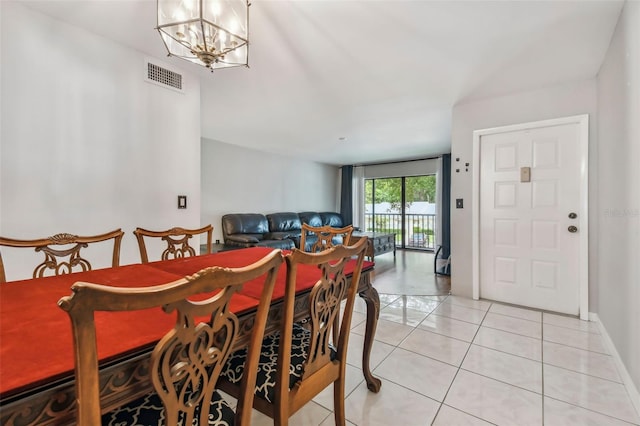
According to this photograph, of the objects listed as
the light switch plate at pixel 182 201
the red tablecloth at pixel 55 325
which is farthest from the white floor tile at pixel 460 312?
the light switch plate at pixel 182 201

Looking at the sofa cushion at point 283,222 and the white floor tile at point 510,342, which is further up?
the sofa cushion at point 283,222

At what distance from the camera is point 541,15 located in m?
1.87

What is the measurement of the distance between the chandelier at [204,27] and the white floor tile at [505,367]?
8.06 feet

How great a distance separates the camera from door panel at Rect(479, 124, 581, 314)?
2.81 m

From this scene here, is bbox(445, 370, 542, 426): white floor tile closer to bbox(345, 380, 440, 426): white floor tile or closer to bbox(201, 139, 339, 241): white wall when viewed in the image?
bbox(345, 380, 440, 426): white floor tile

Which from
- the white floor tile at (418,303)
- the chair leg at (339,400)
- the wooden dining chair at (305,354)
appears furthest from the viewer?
the white floor tile at (418,303)

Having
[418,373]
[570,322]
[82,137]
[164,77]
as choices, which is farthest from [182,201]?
[570,322]

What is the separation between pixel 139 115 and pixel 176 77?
52 centimetres

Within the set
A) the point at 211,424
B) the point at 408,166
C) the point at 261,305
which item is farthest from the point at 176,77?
the point at 408,166

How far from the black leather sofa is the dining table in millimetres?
3582

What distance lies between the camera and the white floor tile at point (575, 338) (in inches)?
86.4

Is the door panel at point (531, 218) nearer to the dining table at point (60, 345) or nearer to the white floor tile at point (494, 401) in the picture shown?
the white floor tile at point (494, 401)

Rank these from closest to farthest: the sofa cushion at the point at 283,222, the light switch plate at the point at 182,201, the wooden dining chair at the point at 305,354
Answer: the wooden dining chair at the point at 305,354
the light switch plate at the point at 182,201
the sofa cushion at the point at 283,222

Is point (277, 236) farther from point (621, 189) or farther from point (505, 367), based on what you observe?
point (621, 189)
